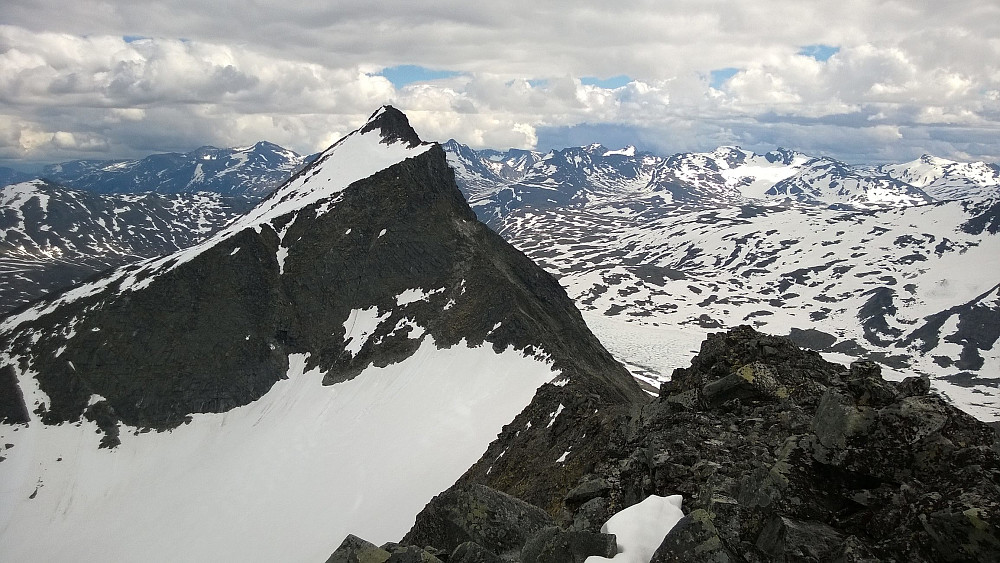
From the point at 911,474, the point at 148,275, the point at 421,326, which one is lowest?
the point at 421,326

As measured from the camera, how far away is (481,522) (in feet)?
67.3

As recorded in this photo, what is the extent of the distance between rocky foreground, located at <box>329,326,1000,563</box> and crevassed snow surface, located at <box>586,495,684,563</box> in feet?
1.47

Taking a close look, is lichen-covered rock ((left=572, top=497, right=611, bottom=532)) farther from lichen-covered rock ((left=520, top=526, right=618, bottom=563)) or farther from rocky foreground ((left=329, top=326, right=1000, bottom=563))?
lichen-covered rock ((left=520, top=526, right=618, bottom=563))

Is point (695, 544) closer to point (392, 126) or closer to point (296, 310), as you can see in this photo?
point (296, 310)

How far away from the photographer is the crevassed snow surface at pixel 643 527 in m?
14.2

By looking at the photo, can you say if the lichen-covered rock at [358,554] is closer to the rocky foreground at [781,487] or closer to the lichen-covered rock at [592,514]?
the rocky foreground at [781,487]

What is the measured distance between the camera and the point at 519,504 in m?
21.6

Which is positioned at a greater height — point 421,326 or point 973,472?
point 973,472

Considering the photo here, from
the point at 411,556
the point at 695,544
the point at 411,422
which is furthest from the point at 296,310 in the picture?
the point at 695,544

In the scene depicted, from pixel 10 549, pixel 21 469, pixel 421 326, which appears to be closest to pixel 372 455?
pixel 421 326

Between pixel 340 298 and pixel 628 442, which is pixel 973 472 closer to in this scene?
pixel 628 442

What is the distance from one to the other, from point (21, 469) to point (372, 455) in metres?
58.6

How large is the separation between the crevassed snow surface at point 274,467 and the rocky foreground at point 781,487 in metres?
36.2

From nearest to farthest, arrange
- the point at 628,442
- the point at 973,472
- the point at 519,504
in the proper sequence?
1. the point at 973,472
2. the point at 519,504
3. the point at 628,442
